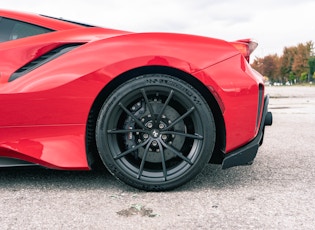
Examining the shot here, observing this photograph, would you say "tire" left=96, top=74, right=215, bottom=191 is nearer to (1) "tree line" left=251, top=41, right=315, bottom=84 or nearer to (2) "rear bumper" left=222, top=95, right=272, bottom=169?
(2) "rear bumper" left=222, top=95, right=272, bottom=169

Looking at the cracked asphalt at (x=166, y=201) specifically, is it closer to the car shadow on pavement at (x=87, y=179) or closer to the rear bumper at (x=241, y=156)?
the car shadow on pavement at (x=87, y=179)

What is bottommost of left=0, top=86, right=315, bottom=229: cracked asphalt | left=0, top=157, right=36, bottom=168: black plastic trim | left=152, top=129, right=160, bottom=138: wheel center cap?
left=0, top=86, right=315, bottom=229: cracked asphalt

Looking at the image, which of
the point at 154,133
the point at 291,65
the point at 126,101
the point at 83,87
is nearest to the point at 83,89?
the point at 83,87

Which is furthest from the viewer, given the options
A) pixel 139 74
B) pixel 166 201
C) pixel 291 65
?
pixel 291 65

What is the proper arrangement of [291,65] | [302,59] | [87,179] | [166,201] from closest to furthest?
[166,201] < [87,179] < [302,59] < [291,65]

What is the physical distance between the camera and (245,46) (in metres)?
2.39

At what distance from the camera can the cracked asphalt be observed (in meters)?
1.75

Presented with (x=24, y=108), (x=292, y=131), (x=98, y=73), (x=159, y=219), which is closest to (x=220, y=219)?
(x=159, y=219)

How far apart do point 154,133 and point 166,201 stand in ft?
1.46

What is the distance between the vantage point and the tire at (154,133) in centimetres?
224

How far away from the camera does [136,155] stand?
2359 mm

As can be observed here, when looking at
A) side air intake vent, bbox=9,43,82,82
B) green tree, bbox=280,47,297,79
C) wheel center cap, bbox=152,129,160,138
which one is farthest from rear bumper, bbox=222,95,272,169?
green tree, bbox=280,47,297,79

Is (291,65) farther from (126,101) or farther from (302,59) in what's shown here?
(126,101)

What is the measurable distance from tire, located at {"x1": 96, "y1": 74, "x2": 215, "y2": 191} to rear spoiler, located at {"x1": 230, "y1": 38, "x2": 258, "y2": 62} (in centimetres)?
44
